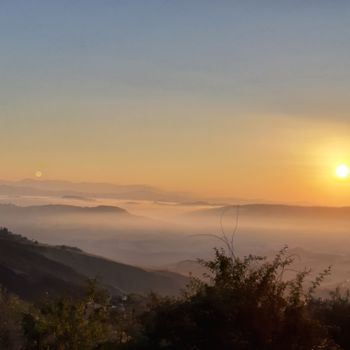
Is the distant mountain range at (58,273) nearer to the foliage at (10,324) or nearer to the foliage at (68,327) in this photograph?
the foliage at (10,324)

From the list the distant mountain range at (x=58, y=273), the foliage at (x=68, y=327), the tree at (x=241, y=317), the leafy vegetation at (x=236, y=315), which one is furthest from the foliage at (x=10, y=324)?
the distant mountain range at (x=58, y=273)

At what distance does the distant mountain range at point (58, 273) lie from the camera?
340ft

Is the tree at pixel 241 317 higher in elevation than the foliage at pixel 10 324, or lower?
higher

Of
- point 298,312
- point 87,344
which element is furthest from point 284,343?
point 87,344

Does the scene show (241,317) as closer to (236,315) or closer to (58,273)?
(236,315)

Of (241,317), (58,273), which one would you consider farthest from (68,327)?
(58,273)

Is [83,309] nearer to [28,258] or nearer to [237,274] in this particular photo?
[237,274]

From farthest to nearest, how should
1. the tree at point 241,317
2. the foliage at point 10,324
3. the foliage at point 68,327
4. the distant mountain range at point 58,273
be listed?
the distant mountain range at point 58,273, the foliage at point 10,324, the foliage at point 68,327, the tree at point 241,317

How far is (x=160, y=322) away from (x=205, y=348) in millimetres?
1641

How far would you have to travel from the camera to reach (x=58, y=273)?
118 metres

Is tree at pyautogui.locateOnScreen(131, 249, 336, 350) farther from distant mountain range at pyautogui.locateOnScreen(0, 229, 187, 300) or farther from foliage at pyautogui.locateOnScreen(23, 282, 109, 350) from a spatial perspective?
distant mountain range at pyautogui.locateOnScreen(0, 229, 187, 300)

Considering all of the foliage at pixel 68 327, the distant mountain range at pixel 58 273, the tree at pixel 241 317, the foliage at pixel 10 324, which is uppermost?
the tree at pixel 241 317

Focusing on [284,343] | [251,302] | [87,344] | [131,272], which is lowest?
[131,272]

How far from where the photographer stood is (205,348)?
17.0 meters
